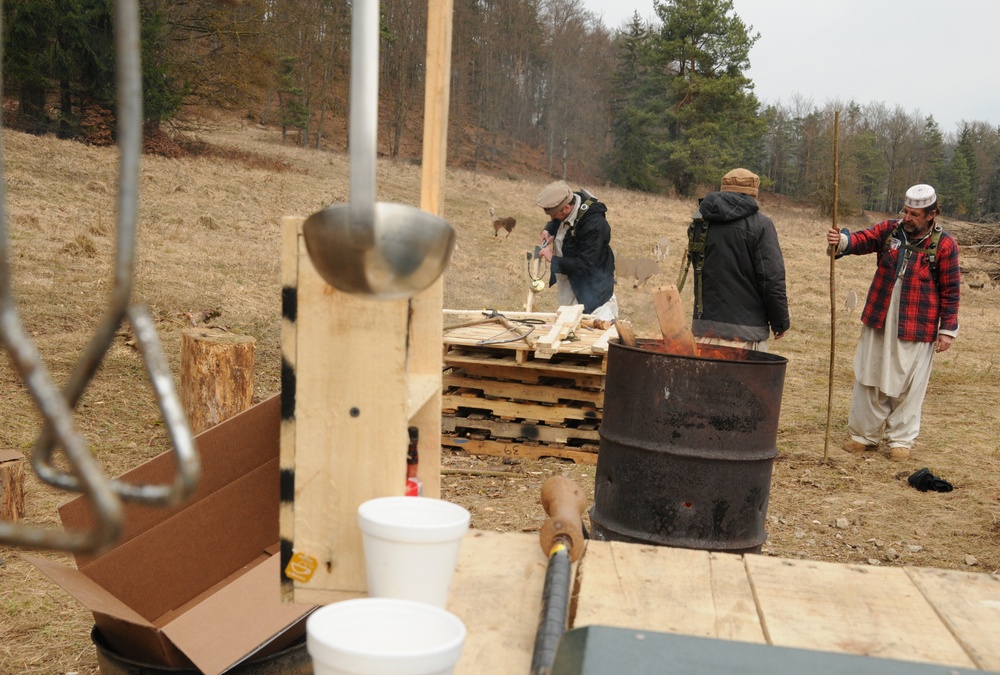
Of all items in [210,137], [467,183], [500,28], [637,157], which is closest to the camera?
[210,137]

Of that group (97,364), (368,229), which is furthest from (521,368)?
(97,364)

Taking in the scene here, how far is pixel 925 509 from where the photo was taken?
5.85 metres

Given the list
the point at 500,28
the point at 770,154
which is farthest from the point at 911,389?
the point at 770,154

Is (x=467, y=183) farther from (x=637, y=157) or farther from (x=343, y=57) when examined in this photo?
(x=637, y=157)

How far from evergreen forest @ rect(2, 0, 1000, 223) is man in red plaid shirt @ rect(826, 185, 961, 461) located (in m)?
5.72

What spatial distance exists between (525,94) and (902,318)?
4753 cm

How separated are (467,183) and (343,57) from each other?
10099mm

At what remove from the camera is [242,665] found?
8.18ft

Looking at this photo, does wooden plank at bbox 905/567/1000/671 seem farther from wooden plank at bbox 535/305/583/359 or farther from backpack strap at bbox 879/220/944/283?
backpack strap at bbox 879/220/944/283

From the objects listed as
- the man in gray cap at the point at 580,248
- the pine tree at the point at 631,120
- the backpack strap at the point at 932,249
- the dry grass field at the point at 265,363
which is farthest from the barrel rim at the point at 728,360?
the pine tree at the point at 631,120

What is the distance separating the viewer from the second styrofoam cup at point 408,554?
146 centimetres

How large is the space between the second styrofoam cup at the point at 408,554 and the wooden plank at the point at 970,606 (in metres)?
0.91

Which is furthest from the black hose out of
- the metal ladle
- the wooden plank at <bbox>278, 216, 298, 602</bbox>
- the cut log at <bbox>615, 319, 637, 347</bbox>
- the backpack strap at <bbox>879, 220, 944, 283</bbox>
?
the backpack strap at <bbox>879, 220, 944, 283</bbox>

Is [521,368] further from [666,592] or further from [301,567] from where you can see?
[301,567]
